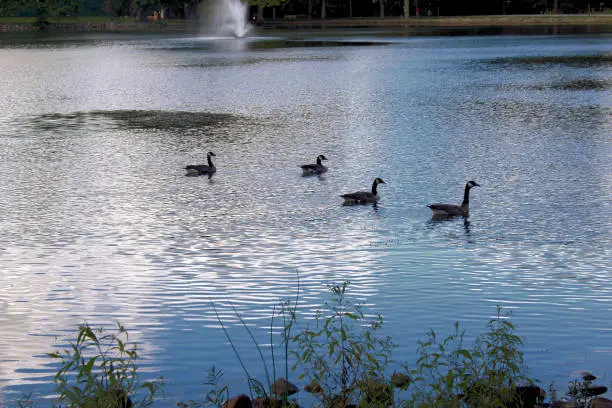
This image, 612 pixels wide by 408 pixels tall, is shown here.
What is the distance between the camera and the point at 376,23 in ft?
485

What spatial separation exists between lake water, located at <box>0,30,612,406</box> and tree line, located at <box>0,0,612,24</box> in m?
94.3

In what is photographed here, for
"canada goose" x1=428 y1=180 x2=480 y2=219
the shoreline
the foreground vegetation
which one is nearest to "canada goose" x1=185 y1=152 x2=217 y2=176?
"canada goose" x1=428 y1=180 x2=480 y2=219

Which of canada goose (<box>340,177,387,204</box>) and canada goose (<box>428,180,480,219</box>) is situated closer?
canada goose (<box>428,180,480,219</box>)

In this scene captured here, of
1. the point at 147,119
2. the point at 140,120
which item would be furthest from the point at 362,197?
the point at 147,119

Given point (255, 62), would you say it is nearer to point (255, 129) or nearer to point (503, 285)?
point (255, 129)

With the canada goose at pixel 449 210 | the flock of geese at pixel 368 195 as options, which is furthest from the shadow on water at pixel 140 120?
the canada goose at pixel 449 210

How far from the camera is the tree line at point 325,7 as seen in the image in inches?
5458

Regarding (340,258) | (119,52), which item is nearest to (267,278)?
(340,258)

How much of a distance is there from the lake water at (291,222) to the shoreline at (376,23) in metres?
81.7

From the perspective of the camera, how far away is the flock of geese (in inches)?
781

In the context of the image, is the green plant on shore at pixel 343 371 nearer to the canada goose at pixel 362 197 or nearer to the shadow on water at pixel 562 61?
the canada goose at pixel 362 197

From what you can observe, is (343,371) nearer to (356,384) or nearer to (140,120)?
(356,384)

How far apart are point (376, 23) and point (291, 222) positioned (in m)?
131

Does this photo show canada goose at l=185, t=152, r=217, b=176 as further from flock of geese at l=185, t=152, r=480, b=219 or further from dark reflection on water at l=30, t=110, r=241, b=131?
dark reflection on water at l=30, t=110, r=241, b=131
